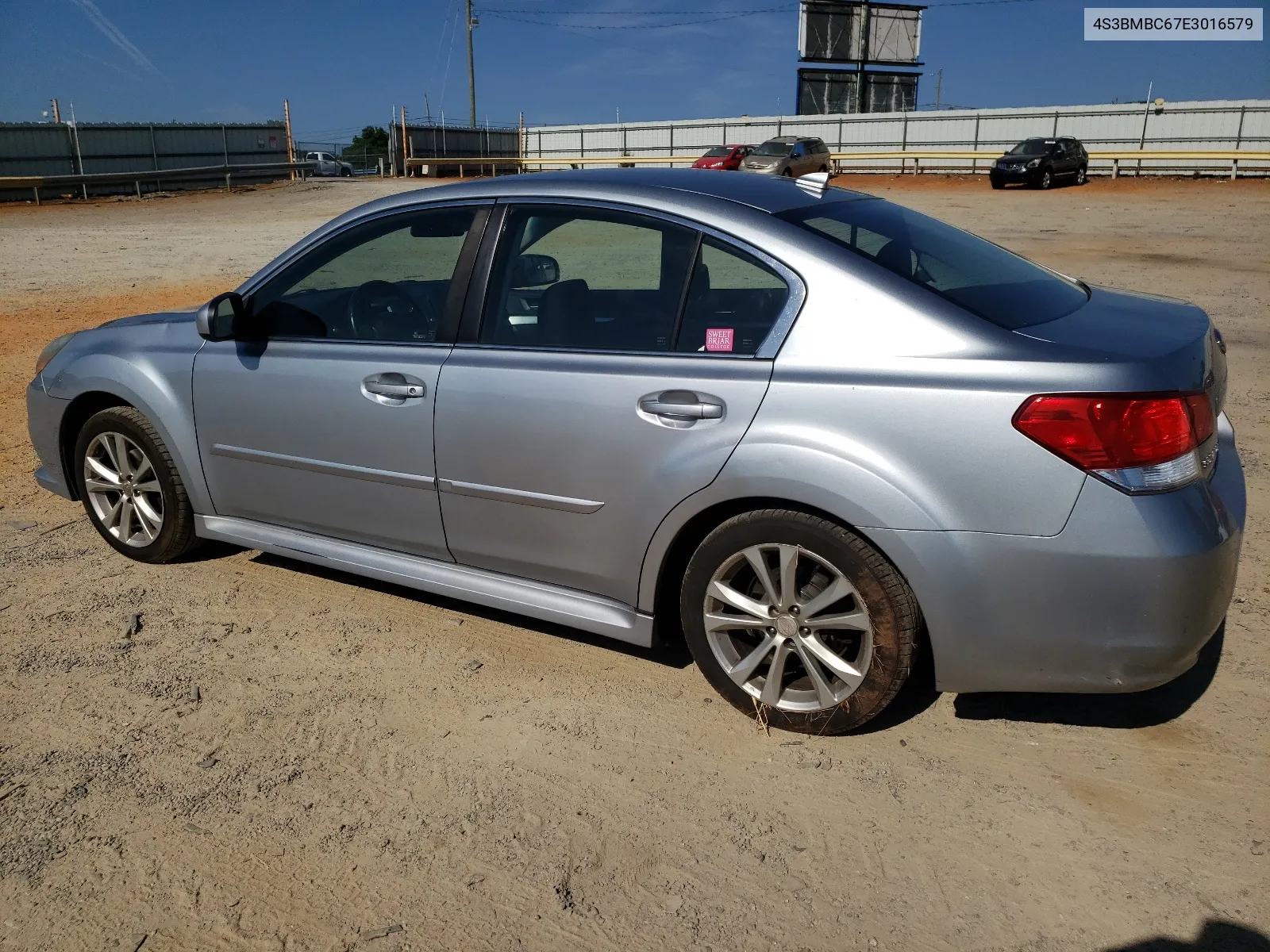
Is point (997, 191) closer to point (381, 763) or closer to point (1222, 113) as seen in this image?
point (1222, 113)

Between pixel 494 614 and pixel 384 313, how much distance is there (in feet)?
4.13

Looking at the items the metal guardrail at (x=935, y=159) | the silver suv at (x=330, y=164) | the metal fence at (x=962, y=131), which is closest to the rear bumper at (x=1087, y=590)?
the metal guardrail at (x=935, y=159)

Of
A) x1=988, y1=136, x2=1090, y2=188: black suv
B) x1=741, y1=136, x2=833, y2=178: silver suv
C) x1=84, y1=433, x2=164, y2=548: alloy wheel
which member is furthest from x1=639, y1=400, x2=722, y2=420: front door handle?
x1=988, y1=136, x2=1090, y2=188: black suv

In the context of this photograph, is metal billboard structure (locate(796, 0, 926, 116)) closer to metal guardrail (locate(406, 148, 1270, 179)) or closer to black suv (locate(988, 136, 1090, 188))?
metal guardrail (locate(406, 148, 1270, 179))

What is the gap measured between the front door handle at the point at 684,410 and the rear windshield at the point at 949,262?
25.0 inches

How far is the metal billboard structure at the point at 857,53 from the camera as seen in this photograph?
2098 inches

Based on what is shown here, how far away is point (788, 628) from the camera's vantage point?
3.22 m

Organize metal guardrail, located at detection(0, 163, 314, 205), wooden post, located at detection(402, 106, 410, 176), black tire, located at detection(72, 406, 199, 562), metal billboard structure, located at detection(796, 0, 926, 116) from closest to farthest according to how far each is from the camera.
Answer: black tire, located at detection(72, 406, 199, 562) < metal guardrail, located at detection(0, 163, 314, 205) < wooden post, located at detection(402, 106, 410, 176) < metal billboard structure, located at detection(796, 0, 926, 116)

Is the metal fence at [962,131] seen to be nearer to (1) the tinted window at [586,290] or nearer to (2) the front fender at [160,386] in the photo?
(1) the tinted window at [586,290]

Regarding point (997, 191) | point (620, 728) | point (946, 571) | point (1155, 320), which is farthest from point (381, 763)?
point (997, 191)

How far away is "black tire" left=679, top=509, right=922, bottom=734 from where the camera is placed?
3021 mm

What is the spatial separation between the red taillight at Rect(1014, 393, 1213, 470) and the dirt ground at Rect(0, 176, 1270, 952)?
0.98m

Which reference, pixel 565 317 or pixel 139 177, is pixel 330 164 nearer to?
pixel 139 177

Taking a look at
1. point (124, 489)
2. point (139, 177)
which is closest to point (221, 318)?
point (124, 489)
